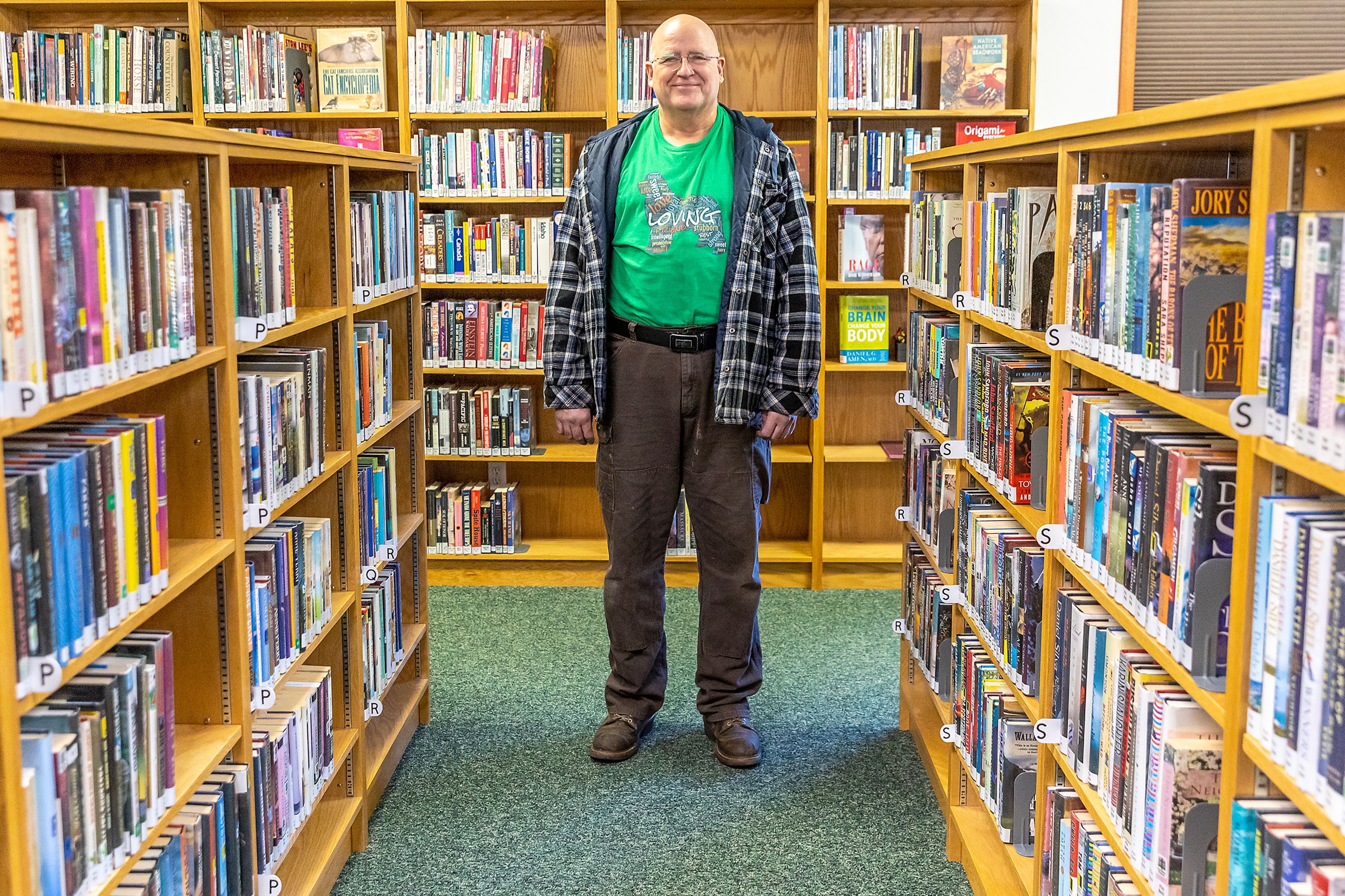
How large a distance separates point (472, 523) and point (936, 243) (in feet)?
7.89

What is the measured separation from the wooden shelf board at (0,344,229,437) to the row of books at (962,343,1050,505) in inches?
53.0

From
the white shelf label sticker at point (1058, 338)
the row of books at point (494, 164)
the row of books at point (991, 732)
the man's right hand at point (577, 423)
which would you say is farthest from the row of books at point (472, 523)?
the white shelf label sticker at point (1058, 338)

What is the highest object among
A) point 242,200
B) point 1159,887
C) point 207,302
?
point 242,200

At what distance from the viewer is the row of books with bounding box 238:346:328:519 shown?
2062 millimetres

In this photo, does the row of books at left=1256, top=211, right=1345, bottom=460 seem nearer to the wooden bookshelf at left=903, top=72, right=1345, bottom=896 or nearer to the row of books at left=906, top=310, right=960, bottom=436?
the wooden bookshelf at left=903, top=72, right=1345, bottom=896

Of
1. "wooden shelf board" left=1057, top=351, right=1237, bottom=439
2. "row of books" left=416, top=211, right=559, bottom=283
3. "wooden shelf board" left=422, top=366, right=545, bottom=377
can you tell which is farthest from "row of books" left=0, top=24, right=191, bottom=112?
"wooden shelf board" left=1057, top=351, right=1237, bottom=439

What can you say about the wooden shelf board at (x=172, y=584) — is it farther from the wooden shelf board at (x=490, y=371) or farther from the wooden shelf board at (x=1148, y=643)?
the wooden shelf board at (x=490, y=371)

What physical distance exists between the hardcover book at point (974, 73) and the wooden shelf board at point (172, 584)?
11.5ft

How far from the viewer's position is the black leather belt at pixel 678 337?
3010mm

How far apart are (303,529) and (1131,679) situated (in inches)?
62.7

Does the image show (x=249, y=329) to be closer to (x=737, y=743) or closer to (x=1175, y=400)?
(x=1175, y=400)

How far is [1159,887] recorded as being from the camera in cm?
157

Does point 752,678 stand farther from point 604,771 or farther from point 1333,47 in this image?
point 1333,47

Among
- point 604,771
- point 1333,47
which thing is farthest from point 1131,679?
point 1333,47
